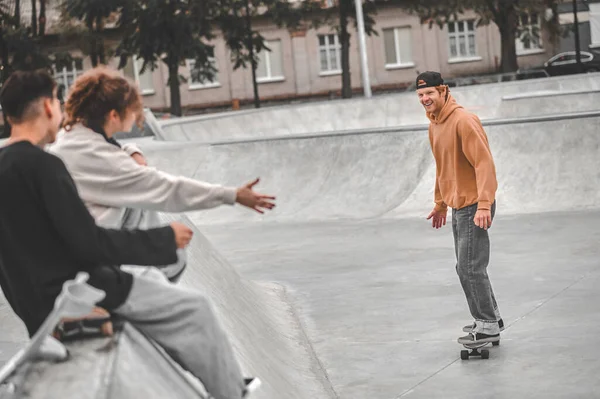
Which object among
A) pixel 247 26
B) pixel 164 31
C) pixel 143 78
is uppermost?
pixel 247 26

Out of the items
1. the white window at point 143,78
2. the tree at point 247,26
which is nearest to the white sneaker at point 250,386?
the tree at point 247,26

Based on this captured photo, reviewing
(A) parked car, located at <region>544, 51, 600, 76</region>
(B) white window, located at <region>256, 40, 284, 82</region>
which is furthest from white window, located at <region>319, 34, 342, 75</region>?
(A) parked car, located at <region>544, 51, 600, 76</region>

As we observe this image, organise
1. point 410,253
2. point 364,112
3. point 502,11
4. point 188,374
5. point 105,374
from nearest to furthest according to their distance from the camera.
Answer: point 105,374 → point 188,374 → point 410,253 → point 364,112 → point 502,11

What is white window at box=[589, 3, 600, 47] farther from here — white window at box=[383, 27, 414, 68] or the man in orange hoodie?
the man in orange hoodie

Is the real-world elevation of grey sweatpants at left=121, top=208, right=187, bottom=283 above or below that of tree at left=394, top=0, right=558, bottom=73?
below

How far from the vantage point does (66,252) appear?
3270 mm

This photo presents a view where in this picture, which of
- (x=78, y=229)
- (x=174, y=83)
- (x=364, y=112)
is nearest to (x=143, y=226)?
(x=78, y=229)

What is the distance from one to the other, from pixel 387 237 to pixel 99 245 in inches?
370

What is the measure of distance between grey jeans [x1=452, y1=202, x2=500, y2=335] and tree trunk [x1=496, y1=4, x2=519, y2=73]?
35.9 metres

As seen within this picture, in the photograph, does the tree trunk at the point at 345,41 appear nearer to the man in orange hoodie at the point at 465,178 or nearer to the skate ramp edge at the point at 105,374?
the man in orange hoodie at the point at 465,178

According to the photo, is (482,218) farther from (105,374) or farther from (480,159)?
(105,374)

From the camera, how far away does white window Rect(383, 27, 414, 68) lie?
55562mm

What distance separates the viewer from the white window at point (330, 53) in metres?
56.1

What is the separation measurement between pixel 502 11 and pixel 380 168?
2784 cm
